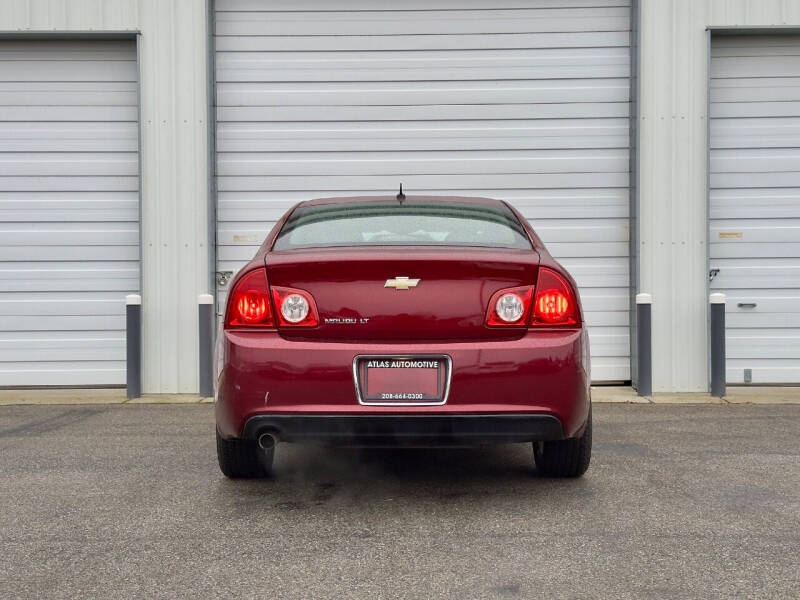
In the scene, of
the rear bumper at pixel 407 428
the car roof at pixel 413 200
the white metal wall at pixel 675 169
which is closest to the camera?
the rear bumper at pixel 407 428

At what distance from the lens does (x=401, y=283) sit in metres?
4.05

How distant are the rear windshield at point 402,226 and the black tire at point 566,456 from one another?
944mm

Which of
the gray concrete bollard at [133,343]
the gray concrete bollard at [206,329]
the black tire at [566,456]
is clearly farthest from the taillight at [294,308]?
the gray concrete bollard at [133,343]

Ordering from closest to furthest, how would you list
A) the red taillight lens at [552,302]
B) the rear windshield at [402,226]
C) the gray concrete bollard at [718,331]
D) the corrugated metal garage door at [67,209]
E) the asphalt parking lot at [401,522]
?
the asphalt parking lot at [401,522] → the red taillight lens at [552,302] → the rear windshield at [402,226] → the gray concrete bollard at [718,331] → the corrugated metal garage door at [67,209]

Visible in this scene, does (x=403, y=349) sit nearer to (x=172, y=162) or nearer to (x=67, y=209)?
(x=172, y=162)

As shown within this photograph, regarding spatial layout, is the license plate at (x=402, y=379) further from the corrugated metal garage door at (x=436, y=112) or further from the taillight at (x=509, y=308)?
the corrugated metal garage door at (x=436, y=112)

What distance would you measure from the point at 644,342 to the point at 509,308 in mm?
4786

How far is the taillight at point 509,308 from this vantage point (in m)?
4.05

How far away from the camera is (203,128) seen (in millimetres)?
9242

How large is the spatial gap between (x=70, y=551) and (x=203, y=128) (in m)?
6.26

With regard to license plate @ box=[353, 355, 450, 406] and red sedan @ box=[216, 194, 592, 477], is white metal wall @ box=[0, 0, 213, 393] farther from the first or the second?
license plate @ box=[353, 355, 450, 406]

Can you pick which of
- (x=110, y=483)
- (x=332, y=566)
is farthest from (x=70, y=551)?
(x=110, y=483)

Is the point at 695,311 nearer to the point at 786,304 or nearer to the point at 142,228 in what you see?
the point at 786,304

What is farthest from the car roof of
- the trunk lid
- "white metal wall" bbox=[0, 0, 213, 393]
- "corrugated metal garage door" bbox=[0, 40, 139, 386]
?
"corrugated metal garage door" bbox=[0, 40, 139, 386]
